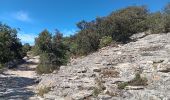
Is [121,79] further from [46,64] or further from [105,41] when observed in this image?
[46,64]

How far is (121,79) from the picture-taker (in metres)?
21.9

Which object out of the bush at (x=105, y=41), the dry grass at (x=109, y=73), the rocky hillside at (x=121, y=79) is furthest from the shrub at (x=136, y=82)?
the bush at (x=105, y=41)

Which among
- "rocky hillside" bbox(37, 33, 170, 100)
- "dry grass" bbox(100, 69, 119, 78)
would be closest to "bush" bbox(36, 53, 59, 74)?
"rocky hillside" bbox(37, 33, 170, 100)

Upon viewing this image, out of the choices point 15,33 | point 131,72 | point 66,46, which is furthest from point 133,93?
point 66,46

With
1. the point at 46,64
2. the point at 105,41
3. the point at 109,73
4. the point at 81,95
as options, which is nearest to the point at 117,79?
the point at 109,73

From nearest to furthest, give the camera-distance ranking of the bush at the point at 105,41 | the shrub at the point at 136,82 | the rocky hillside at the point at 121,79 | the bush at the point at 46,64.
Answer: the rocky hillside at the point at 121,79 < the shrub at the point at 136,82 < the bush at the point at 105,41 < the bush at the point at 46,64

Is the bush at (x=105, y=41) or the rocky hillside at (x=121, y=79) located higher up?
the bush at (x=105, y=41)

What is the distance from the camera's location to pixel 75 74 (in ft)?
85.2

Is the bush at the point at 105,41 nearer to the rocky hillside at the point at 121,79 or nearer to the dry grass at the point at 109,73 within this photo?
the rocky hillside at the point at 121,79

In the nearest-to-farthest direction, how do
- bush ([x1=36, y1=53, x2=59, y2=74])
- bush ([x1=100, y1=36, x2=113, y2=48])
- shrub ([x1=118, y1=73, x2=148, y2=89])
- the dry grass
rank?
shrub ([x1=118, y1=73, x2=148, y2=89])
the dry grass
bush ([x1=100, y1=36, x2=113, y2=48])
bush ([x1=36, y1=53, x2=59, y2=74])

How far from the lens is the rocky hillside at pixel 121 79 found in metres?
19.9

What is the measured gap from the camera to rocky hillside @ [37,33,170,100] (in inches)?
782

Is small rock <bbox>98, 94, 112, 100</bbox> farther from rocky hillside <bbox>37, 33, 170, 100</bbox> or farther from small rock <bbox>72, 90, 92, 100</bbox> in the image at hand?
small rock <bbox>72, 90, 92, 100</bbox>

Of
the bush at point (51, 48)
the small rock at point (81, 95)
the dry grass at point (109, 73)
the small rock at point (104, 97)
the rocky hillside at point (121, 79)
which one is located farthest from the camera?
the bush at point (51, 48)
